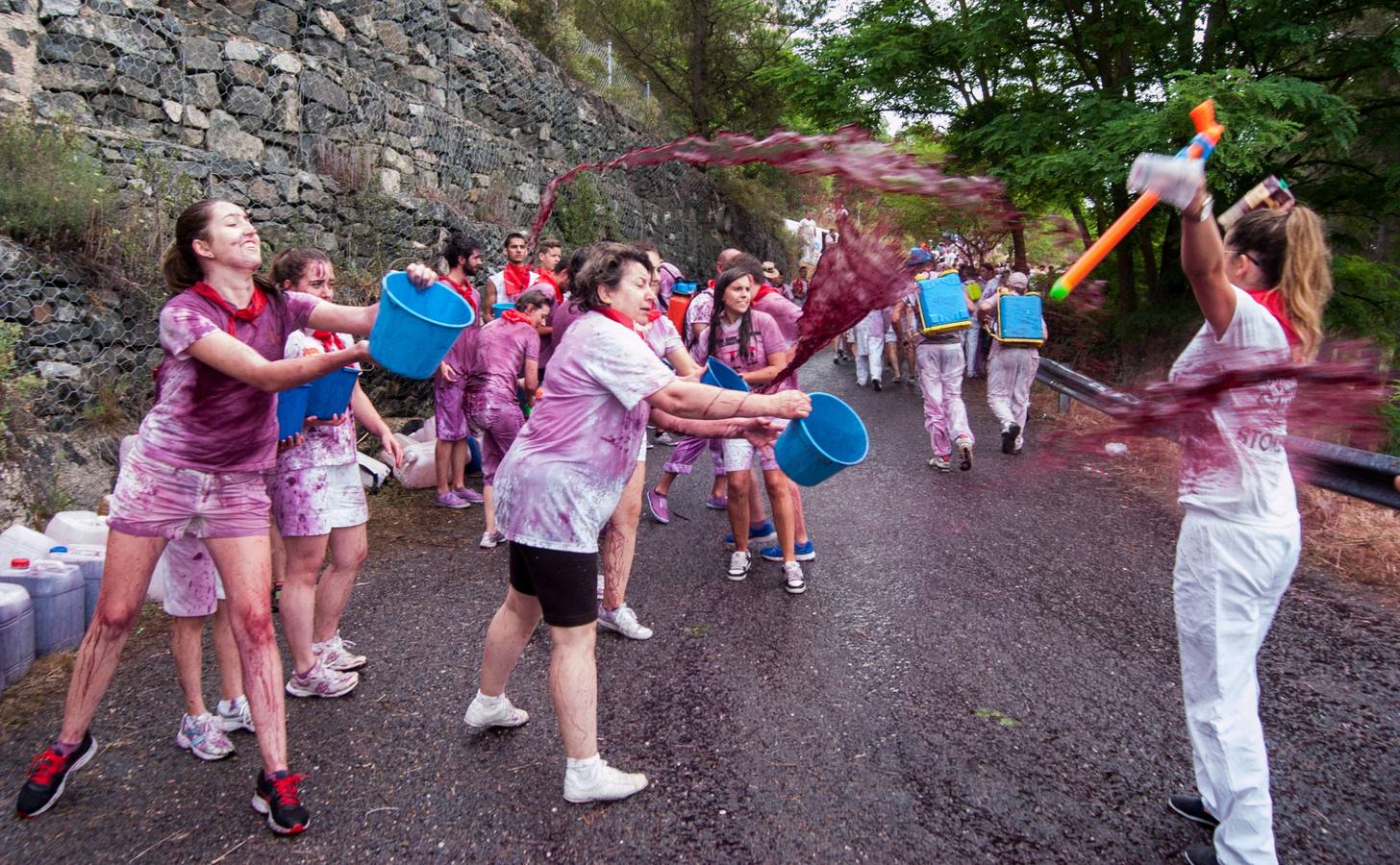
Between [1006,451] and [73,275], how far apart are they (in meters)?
8.86

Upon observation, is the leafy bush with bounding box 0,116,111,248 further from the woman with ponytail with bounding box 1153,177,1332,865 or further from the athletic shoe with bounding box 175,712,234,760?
the woman with ponytail with bounding box 1153,177,1332,865

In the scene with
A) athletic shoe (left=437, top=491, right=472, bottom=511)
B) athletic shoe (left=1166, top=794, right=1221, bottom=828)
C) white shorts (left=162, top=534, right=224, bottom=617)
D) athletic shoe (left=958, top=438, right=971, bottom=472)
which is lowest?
athletic shoe (left=437, top=491, right=472, bottom=511)

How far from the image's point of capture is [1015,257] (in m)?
9.83

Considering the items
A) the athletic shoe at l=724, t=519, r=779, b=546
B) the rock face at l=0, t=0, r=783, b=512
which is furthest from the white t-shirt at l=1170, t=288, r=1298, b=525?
the rock face at l=0, t=0, r=783, b=512

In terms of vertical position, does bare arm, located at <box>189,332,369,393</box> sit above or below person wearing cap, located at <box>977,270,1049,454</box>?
above

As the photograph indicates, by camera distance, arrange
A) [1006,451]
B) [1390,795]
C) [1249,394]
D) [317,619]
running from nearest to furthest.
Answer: [1249,394]
[1390,795]
[317,619]
[1006,451]

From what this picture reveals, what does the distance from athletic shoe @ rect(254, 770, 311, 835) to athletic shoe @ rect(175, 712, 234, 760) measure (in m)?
0.52

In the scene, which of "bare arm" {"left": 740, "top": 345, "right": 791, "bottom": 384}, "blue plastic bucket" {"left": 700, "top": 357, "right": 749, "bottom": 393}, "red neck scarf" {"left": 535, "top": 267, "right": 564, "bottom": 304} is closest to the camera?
"blue plastic bucket" {"left": 700, "top": 357, "right": 749, "bottom": 393}

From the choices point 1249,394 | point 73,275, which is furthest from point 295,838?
point 73,275

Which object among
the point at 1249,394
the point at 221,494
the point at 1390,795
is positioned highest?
the point at 1249,394

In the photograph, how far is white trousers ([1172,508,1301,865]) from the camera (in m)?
2.49

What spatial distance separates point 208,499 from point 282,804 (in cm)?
111

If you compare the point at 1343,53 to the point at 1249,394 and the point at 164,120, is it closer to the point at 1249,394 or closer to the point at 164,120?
the point at 1249,394

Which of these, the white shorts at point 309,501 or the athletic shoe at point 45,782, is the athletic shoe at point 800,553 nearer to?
the white shorts at point 309,501
